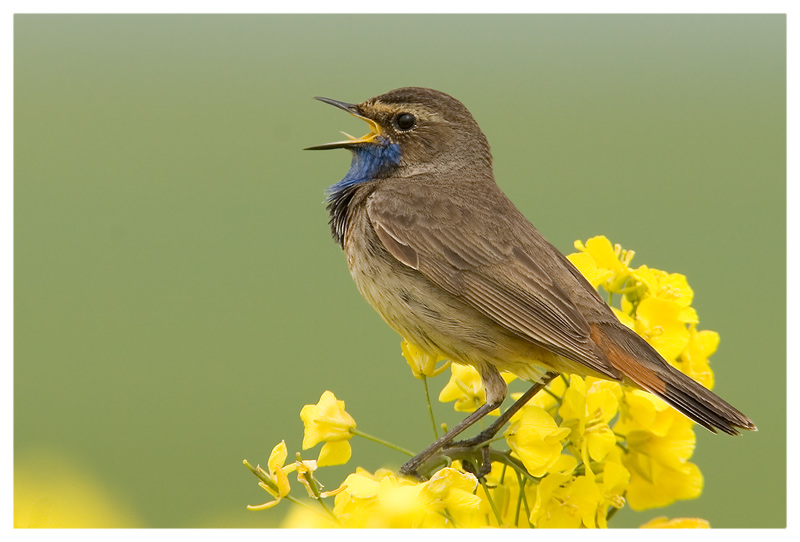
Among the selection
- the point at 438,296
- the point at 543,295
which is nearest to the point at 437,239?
the point at 438,296

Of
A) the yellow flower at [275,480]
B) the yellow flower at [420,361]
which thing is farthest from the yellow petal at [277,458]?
Answer: the yellow flower at [420,361]

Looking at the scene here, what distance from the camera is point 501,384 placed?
11.0ft

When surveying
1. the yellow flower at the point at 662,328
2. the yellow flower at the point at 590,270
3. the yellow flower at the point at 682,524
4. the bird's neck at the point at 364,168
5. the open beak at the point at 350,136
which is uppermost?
the open beak at the point at 350,136

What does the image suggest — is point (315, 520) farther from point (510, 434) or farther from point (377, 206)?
point (377, 206)

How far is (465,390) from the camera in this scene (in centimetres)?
332

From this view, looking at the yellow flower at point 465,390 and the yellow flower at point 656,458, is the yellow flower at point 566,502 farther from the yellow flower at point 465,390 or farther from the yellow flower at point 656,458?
the yellow flower at point 465,390

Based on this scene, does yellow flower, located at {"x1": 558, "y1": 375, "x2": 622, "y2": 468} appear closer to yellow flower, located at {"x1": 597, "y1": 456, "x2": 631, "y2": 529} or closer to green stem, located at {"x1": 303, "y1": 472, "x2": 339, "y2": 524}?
yellow flower, located at {"x1": 597, "y1": 456, "x2": 631, "y2": 529}

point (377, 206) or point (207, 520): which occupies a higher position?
point (377, 206)

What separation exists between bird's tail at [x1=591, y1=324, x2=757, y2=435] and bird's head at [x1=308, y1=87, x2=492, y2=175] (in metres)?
1.43

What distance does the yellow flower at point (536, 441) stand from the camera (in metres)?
2.52

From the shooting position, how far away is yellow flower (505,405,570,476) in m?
2.52

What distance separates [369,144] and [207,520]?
2414 mm

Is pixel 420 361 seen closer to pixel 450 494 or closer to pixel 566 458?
pixel 566 458

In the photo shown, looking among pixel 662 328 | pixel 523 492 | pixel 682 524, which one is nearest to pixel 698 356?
pixel 662 328
